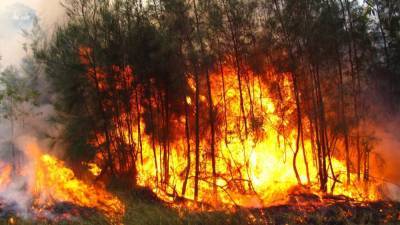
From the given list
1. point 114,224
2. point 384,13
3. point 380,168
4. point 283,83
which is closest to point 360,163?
point 380,168

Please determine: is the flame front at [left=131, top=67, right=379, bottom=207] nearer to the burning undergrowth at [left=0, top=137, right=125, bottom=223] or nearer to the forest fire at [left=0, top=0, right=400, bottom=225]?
the forest fire at [left=0, top=0, right=400, bottom=225]

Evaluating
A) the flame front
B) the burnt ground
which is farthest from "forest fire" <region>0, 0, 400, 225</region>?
the burnt ground

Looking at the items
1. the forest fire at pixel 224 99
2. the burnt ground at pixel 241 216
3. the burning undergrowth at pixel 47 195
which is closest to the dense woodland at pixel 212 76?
the forest fire at pixel 224 99

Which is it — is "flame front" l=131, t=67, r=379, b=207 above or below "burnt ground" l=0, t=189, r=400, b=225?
above

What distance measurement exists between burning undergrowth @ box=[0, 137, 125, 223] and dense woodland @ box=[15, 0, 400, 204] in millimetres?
3559

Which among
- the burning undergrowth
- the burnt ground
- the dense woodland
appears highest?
the dense woodland

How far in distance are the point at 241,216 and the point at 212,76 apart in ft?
24.2

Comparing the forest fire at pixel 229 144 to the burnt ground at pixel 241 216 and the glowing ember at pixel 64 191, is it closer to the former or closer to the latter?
the burnt ground at pixel 241 216

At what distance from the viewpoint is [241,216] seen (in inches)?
345

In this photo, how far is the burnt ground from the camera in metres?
8.81

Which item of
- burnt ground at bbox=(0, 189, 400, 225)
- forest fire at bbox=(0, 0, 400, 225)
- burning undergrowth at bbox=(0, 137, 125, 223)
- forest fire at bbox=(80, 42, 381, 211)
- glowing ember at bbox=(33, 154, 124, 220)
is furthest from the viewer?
forest fire at bbox=(80, 42, 381, 211)

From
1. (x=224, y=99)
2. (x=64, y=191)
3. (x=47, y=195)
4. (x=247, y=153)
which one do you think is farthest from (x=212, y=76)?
(x=47, y=195)

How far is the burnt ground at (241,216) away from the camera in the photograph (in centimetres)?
881

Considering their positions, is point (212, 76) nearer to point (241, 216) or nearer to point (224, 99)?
point (224, 99)
